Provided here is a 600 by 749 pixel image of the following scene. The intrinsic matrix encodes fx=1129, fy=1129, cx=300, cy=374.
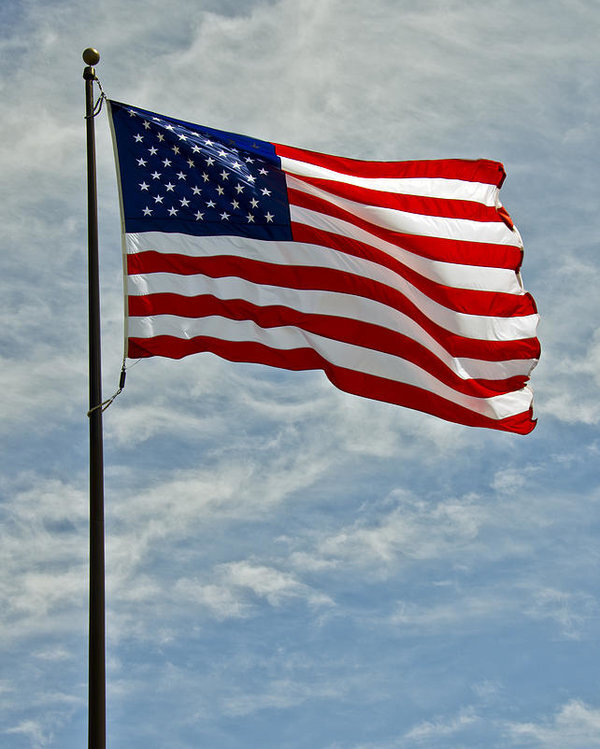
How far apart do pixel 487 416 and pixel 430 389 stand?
41.9 inches

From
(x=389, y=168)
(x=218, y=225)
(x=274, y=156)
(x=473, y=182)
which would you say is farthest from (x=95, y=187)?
(x=473, y=182)

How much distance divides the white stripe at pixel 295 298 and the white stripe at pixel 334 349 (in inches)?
16.0

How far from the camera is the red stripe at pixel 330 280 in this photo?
1592 cm

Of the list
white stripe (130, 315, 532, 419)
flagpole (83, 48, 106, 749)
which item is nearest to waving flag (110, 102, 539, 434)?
white stripe (130, 315, 532, 419)

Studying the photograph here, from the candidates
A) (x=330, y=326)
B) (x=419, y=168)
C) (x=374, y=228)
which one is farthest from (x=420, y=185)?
(x=330, y=326)

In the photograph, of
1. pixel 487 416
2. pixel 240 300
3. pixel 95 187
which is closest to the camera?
pixel 95 187

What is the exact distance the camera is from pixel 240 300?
16.2 metres

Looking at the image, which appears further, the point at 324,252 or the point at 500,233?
the point at 500,233

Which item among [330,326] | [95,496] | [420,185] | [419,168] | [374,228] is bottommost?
[95,496]

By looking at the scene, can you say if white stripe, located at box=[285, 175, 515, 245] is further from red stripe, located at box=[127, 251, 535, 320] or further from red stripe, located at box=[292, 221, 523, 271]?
red stripe, located at box=[127, 251, 535, 320]

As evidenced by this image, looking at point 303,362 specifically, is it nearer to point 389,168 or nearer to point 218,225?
point 218,225

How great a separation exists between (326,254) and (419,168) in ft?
8.25

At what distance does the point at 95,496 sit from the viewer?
13336mm

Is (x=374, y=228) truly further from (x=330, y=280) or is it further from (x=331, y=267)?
(x=330, y=280)
